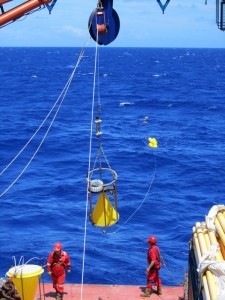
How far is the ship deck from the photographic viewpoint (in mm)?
14586

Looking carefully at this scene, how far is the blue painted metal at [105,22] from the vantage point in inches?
525

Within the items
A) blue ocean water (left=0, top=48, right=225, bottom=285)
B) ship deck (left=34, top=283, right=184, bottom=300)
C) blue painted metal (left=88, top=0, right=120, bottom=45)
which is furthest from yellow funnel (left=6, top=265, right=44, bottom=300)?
blue painted metal (left=88, top=0, right=120, bottom=45)

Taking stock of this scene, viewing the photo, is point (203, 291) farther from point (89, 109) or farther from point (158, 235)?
point (89, 109)

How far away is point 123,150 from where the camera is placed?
45094mm

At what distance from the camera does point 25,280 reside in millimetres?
13156

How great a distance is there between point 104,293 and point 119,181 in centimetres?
2118

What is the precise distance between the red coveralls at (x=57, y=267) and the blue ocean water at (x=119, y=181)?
0.97m

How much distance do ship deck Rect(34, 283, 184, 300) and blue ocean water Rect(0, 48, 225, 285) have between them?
6.47 feet

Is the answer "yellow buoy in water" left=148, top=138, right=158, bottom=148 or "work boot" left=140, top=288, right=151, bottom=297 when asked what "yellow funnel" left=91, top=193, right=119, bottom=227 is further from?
"yellow buoy in water" left=148, top=138, right=158, bottom=148

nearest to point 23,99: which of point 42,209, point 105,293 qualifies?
point 42,209

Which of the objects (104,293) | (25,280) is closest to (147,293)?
(104,293)

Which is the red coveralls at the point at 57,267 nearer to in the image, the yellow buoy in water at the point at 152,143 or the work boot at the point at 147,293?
the work boot at the point at 147,293

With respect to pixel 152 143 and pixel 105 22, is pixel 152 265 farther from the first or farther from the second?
pixel 152 143

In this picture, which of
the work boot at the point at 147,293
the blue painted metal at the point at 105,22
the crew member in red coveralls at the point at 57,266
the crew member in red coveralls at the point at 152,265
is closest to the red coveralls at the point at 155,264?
the crew member in red coveralls at the point at 152,265
